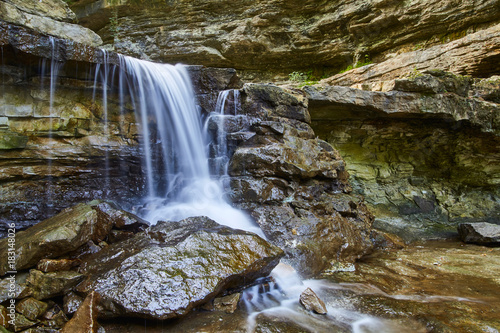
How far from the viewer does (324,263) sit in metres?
4.44

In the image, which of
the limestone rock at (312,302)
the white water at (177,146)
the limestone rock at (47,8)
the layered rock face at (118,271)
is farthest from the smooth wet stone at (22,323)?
the limestone rock at (47,8)

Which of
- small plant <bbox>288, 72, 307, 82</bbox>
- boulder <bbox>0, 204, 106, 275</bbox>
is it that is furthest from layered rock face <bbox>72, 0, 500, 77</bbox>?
boulder <bbox>0, 204, 106, 275</bbox>

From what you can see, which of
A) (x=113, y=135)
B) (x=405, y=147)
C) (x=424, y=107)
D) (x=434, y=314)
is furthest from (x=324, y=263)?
(x=405, y=147)

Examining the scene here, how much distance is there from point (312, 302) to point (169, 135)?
5495 millimetres

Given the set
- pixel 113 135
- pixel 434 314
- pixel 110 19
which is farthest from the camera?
pixel 110 19

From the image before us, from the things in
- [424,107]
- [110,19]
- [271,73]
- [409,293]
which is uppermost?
[110,19]

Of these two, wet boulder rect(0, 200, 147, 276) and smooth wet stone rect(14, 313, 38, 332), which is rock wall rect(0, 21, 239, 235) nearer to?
wet boulder rect(0, 200, 147, 276)

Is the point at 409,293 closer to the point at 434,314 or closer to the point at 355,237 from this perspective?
the point at 434,314

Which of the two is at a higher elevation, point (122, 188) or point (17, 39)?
point (17, 39)

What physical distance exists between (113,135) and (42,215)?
221 cm

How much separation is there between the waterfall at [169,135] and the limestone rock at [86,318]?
3.16 m

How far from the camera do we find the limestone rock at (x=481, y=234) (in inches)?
260

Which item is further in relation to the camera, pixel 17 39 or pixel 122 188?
pixel 122 188

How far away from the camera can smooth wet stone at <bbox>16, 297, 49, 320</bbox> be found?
262 cm
